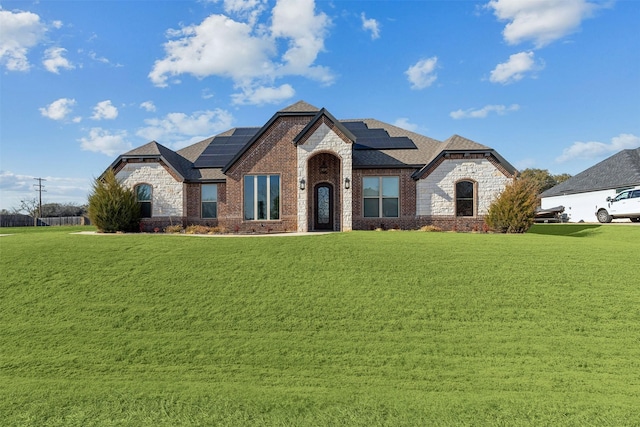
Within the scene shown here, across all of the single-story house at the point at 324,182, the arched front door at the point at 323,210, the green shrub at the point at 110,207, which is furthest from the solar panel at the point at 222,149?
the arched front door at the point at 323,210

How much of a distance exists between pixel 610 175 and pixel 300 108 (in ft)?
93.5

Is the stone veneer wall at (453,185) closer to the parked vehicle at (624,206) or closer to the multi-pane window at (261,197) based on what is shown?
the multi-pane window at (261,197)

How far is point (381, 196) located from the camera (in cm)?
1870

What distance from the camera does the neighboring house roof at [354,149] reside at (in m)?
17.9

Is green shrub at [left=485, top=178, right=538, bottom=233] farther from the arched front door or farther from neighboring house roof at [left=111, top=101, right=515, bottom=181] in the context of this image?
the arched front door

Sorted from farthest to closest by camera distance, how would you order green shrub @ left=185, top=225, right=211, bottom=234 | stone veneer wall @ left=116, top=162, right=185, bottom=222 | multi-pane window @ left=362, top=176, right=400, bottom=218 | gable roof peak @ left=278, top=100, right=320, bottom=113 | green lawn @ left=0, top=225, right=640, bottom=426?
stone veneer wall @ left=116, top=162, right=185, bottom=222
multi-pane window @ left=362, top=176, right=400, bottom=218
gable roof peak @ left=278, top=100, right=320, bottom=113
green shrub @ left=185, top=225, right=211, bottom=234
green lawn @ left=0, top=225, right=640, bottom=426

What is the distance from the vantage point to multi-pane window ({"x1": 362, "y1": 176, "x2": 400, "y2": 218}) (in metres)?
18.7

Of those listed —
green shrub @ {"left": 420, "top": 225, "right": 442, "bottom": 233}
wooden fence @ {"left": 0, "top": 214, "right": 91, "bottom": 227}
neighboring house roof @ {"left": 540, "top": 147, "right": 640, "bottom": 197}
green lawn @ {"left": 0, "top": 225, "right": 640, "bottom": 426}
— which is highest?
neighboring house roof @ {"left": 540, "top": 147, "right": 640, "bottom": 197}

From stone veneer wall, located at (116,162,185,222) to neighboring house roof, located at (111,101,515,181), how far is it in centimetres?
56

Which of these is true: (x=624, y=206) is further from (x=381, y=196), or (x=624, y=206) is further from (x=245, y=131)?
(x=245, y=131)

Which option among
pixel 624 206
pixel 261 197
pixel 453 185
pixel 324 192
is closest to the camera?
pixel 453 185

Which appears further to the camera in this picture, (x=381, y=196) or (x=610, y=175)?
(x=610, y=175)

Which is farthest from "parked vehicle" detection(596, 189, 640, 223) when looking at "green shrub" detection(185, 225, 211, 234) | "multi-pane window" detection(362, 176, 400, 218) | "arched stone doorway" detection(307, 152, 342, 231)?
"green shrub" detection(185, 225, 211, 234)

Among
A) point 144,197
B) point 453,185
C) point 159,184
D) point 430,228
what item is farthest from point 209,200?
point 453,185
